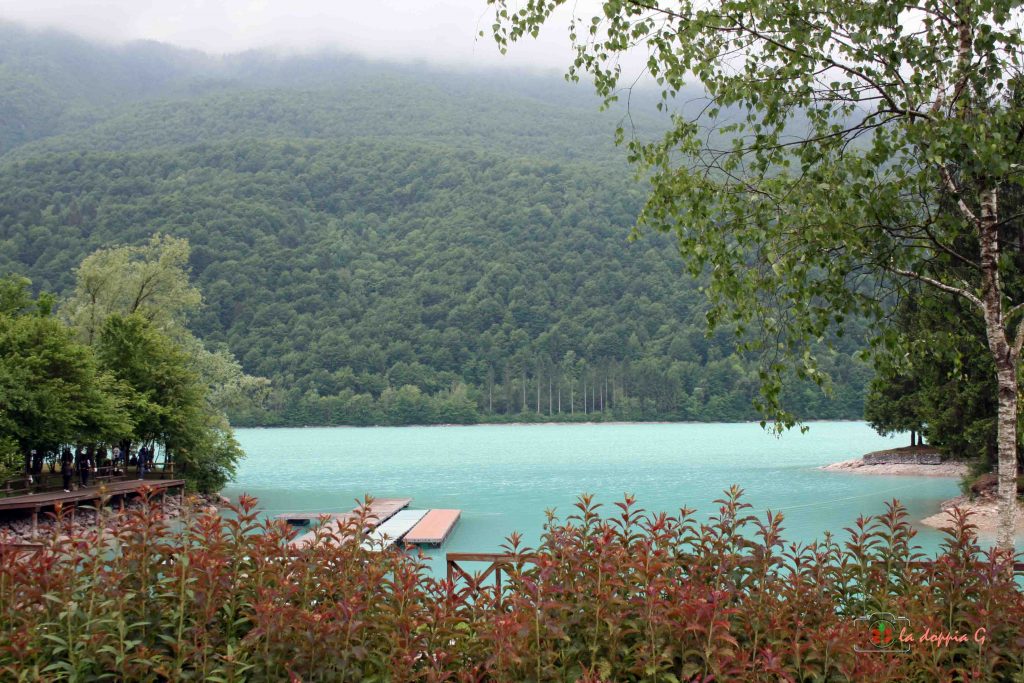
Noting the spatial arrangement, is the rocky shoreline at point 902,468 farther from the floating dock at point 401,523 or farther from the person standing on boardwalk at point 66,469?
the person standing on boardwalk at point 66,469

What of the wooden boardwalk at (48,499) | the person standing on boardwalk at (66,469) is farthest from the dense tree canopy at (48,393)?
the wooden boardwalk at (48,499)

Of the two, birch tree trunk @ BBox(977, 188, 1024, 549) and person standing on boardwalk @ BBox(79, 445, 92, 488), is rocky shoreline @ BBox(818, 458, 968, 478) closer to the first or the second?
person standing on boardwalk @ BBox(79, 445, 92, 488)

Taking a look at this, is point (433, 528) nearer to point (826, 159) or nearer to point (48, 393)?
point (48, 393)

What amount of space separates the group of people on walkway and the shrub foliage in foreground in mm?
29340

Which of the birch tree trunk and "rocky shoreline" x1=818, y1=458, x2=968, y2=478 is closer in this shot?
the birch tree trunk

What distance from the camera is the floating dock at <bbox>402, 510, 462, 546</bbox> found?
86.7 ft

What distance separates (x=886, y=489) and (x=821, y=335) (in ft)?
126

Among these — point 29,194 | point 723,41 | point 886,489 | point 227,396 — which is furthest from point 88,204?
point 723,41

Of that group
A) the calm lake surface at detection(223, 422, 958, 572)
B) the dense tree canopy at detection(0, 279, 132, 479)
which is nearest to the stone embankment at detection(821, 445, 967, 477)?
the calm lake surface at detection(223, 422, 958, 572)

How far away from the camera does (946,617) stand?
4660 millimetres

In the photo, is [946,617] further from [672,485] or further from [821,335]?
[672,485]

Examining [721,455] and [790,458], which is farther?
[721,455]

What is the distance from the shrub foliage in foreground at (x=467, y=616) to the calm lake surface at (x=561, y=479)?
10.8m

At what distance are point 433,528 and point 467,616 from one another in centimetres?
2477
